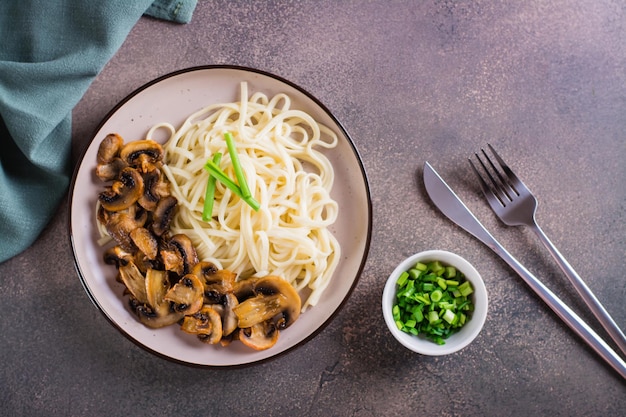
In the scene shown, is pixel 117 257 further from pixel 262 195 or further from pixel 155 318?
pixel 262 195

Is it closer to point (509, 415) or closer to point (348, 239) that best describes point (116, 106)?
point (348, 239)

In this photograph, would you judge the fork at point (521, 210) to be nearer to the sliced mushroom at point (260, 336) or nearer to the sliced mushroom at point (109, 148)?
the sliced mushroom at point (260, 336)

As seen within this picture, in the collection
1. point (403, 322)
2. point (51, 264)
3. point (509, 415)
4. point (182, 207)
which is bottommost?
point (509, 415)

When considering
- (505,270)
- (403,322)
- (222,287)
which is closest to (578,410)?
(505,270)

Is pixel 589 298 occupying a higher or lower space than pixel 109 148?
lower

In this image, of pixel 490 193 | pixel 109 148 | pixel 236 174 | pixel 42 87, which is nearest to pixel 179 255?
pixel 236 174

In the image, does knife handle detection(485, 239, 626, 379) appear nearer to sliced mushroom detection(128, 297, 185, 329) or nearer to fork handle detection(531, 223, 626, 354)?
fork handle detection(531, 223, 626, 354)
